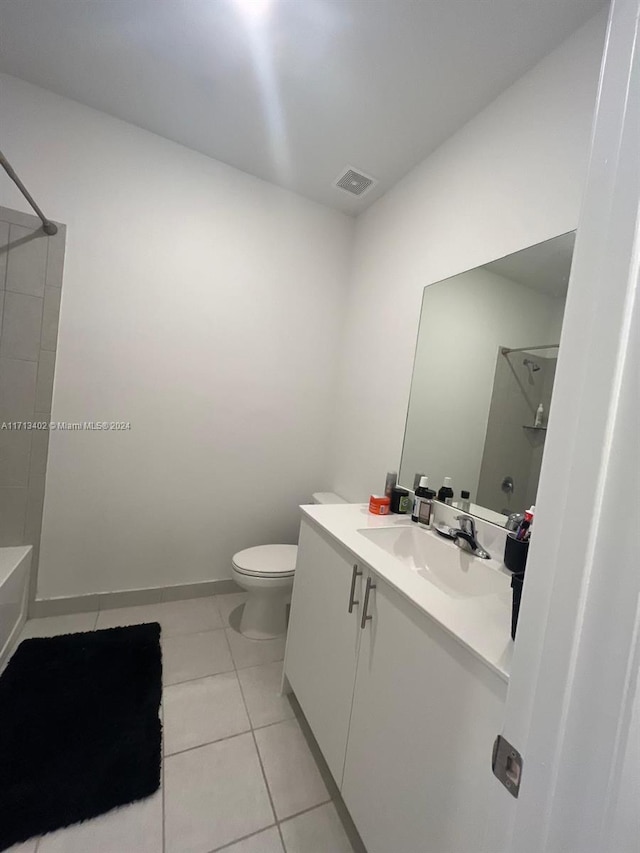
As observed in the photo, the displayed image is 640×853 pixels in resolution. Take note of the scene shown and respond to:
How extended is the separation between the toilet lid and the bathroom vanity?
37 centimetres

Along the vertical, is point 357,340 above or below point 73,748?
above

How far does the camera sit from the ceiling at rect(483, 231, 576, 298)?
3.59 ft

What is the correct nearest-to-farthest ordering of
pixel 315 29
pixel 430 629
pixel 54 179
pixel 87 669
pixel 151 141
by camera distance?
1. pixel 430 629
2. pixel 315 29
3. pixel 87 669
4. pixel 54 179
5. pixel 151 141

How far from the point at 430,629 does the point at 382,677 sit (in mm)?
251

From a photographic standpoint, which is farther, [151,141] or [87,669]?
[151,141]

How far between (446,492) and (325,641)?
770mm

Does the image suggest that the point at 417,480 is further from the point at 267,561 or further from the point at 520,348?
the point at 267,561

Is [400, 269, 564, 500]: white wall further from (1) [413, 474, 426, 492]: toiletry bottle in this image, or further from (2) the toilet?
(2) the toilet

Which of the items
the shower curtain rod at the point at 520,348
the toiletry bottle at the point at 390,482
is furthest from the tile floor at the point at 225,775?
the shower curtain rod at the point at 520,348

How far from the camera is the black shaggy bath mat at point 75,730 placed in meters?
1.01

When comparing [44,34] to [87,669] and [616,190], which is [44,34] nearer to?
[616,190]

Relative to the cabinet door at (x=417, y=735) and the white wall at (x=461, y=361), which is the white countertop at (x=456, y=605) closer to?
the cabinet door at (x=417, y=735)

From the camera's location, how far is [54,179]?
1.60 meters

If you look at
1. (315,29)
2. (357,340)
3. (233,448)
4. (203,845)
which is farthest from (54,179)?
(203,845)
